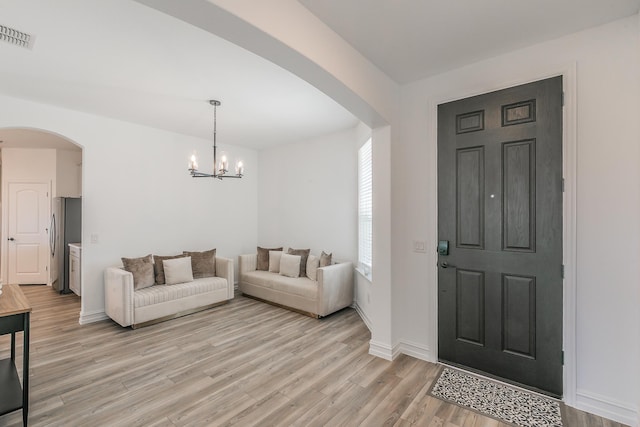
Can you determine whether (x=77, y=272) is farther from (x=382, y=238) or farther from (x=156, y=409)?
(x=382, y=238)

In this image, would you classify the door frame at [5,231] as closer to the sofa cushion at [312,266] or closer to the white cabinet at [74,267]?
the white cabinet at [74,267]

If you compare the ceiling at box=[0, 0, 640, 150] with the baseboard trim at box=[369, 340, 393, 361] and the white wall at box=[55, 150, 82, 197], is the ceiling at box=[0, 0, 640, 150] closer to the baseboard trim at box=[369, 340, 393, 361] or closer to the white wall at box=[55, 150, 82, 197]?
the baseboard trim at box=[369, 340, 393, 361]

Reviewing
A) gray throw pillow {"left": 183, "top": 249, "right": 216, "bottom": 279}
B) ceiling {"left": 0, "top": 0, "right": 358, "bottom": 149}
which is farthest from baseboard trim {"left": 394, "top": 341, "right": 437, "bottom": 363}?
gray throw pillow {"left": 183, "top": 249, "right": 216, "bottom": 279}

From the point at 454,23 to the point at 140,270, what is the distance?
4451mm

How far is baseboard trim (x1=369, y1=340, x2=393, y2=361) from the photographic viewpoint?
2859 mm

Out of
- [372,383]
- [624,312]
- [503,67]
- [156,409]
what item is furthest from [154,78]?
[624,312]

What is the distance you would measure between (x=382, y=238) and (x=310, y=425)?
64.8 inches

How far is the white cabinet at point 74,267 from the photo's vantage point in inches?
197

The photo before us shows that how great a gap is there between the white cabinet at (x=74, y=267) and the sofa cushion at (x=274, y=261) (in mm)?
3136

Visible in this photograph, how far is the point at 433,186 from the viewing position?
278 cm

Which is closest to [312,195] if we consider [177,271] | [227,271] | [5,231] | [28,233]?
[227,271]

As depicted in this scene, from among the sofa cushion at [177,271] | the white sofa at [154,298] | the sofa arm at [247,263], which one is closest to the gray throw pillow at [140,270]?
the white sofa at [154,298]

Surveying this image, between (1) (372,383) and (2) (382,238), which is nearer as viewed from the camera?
(1) (372,383)

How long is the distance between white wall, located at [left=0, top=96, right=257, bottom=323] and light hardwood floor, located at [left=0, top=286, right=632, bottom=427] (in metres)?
1.04
